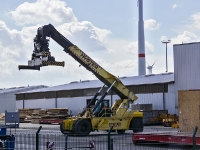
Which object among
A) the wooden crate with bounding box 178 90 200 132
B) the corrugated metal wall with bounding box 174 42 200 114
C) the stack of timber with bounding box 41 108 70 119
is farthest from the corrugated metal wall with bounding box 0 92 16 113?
the wooden crate with bounding box 178 90 200 132

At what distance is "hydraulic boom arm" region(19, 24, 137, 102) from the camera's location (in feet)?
89.5

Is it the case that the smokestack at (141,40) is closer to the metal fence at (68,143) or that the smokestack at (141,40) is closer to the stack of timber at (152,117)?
the stack of timber at (152,117)

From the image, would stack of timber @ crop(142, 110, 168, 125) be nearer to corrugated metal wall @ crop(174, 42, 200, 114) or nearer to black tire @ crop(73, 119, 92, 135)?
corrugated metal wall @ crop(174, 42, 200, 114)

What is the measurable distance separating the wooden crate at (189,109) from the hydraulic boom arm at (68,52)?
8.85 metres

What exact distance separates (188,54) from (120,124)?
16428 mm

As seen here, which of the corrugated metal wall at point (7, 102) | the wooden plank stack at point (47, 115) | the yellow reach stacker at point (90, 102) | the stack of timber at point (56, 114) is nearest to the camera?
the yellow reach stacker at point (90, 102)

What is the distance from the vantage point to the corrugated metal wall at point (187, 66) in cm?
4356

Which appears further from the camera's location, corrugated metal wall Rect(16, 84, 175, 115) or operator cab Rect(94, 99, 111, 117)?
corrugated metal wall Rect(16, 84, 175, 115)

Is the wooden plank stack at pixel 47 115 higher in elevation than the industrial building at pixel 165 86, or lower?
lower

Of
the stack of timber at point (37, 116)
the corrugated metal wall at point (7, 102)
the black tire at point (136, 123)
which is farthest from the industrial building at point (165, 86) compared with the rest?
the corrugated metal wall at point (7, 102)

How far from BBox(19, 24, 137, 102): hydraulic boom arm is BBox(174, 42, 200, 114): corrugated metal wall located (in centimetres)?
1371

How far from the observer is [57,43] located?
29.5m

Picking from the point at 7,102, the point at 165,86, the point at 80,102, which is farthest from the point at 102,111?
the point at 7,102

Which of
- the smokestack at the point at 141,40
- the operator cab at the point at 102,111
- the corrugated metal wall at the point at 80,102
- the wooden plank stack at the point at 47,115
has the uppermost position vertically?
the smokestack at the point at 141,40
